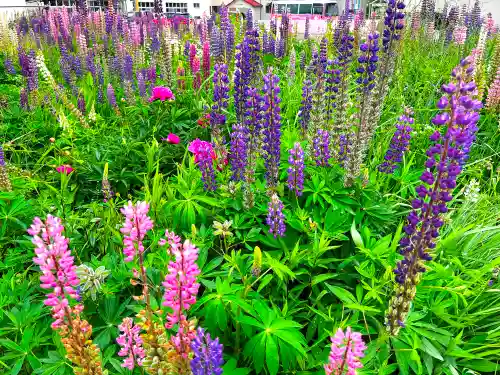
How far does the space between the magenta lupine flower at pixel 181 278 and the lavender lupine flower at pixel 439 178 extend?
1.02 m

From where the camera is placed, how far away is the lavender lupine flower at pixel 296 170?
2.46 m

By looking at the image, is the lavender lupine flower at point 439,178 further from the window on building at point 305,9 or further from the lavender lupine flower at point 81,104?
the window on building at point 305,9

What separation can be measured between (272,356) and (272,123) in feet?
4.64

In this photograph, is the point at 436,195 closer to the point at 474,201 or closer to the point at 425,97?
the point at 474,201

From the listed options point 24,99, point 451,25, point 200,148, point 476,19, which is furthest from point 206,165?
point 476,19

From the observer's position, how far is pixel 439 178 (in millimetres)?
1571

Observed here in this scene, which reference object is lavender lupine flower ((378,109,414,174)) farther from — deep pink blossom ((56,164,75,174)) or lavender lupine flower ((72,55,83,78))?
lavender lupine flower ((72,55,83,78))

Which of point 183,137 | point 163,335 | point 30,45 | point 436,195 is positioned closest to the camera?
point 163,335

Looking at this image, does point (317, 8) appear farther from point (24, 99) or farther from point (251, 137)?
point (251, 137)

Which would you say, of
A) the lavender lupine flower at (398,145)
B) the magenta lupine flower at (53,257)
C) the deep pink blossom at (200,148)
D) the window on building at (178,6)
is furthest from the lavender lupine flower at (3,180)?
the window on building at (178,6)

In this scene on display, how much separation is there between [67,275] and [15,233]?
6.53ft

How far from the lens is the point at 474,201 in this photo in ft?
9.37

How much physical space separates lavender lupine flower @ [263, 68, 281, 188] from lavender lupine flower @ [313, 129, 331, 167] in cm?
47

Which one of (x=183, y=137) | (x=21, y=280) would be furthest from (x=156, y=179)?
(x=183, y=137)
